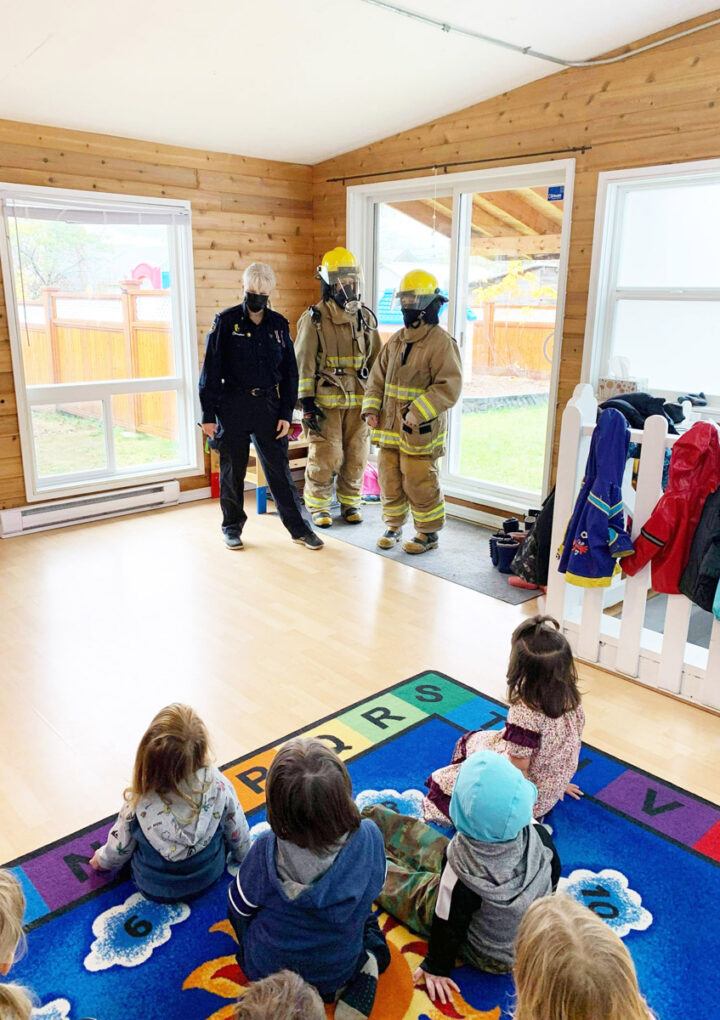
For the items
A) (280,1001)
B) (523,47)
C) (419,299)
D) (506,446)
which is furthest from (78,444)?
(280,1001)

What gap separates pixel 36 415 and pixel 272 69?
244 cm

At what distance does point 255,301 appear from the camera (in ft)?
14.2

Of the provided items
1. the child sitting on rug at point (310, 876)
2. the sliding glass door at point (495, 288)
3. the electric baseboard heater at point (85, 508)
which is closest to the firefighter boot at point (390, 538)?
the sliding glass door at point (495, 288)

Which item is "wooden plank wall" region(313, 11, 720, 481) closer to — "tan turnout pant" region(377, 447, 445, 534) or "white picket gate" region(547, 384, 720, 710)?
"tan turnout pant" region(377, 447, 445, 534)

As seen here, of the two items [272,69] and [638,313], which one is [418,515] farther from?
[272,69]

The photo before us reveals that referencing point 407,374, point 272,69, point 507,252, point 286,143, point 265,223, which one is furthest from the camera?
point 265,223

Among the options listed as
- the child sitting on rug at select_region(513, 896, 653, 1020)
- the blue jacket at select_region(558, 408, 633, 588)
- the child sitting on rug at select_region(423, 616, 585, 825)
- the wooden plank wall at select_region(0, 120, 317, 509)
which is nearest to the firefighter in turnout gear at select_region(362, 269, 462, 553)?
the blue jacket at select_region(558, 408, 633, 588)

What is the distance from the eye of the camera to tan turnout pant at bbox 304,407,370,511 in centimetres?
514

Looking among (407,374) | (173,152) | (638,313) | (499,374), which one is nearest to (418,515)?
(407,374)

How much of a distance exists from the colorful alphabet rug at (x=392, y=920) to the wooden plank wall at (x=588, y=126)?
2671mm

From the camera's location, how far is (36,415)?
16.3 feet

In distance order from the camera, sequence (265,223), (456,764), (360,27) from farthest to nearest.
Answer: (265,223) < (360,27) < (456,764)

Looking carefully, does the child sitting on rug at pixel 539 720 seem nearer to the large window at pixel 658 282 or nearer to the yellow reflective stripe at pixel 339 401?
the large window at pixel 658 282

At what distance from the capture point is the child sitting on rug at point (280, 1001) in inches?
40.5
